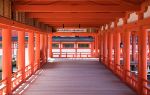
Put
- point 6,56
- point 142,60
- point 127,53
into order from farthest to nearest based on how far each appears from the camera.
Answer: point 127,53 < point 142,60 < point 6,56

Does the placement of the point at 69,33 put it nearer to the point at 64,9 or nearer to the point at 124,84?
the point at 124,84

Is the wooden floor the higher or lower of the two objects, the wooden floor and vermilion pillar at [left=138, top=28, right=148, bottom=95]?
the lower

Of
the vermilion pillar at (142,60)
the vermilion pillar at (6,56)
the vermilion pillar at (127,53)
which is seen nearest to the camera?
the vermilion pillar at (6,56)

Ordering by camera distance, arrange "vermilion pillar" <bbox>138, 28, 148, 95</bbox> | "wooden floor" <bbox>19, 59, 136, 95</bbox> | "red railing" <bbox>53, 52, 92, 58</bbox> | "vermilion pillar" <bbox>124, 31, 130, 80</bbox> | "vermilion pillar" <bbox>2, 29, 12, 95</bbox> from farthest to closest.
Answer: "red railing" <bbox>53, 52, 92, 58</bbox> → "vermilion pillar" <bbox>124, 31, 130, 80</bbox> → "wooden floor" <bbox>19, 59, 136, 95</bbox> → "vermilion pillar" <bbox>138, 28, 148, 95</bbox> → "vermilion pillar" <bbox>2, 29, 12, 95</bbox>

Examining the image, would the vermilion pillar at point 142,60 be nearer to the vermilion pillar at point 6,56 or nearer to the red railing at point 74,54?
the vermilion pillar at point 6,56

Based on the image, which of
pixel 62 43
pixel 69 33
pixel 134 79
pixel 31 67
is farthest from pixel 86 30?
pixel 134 79

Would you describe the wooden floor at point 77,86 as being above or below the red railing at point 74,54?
below

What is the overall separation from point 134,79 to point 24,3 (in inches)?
201

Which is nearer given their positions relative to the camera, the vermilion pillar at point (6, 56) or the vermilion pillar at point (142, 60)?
the vermilion pillar at point (6, 56)

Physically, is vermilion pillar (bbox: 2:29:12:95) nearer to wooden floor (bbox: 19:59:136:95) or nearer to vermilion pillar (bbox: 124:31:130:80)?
wooden floor (bbox: 19:59:136:95)

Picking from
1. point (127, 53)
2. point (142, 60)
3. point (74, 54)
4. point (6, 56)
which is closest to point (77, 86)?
point (127, 53)

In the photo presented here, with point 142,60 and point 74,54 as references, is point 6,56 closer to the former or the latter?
point 142,60

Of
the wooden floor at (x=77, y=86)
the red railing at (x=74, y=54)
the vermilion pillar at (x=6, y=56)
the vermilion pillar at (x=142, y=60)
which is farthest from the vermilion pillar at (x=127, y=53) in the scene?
the red railing at (x=74, y=54)

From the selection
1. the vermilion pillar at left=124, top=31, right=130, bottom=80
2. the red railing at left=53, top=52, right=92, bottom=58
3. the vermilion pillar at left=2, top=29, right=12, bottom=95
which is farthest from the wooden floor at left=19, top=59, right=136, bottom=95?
the red railing at left=53, top=52, right=92, bottom=58
